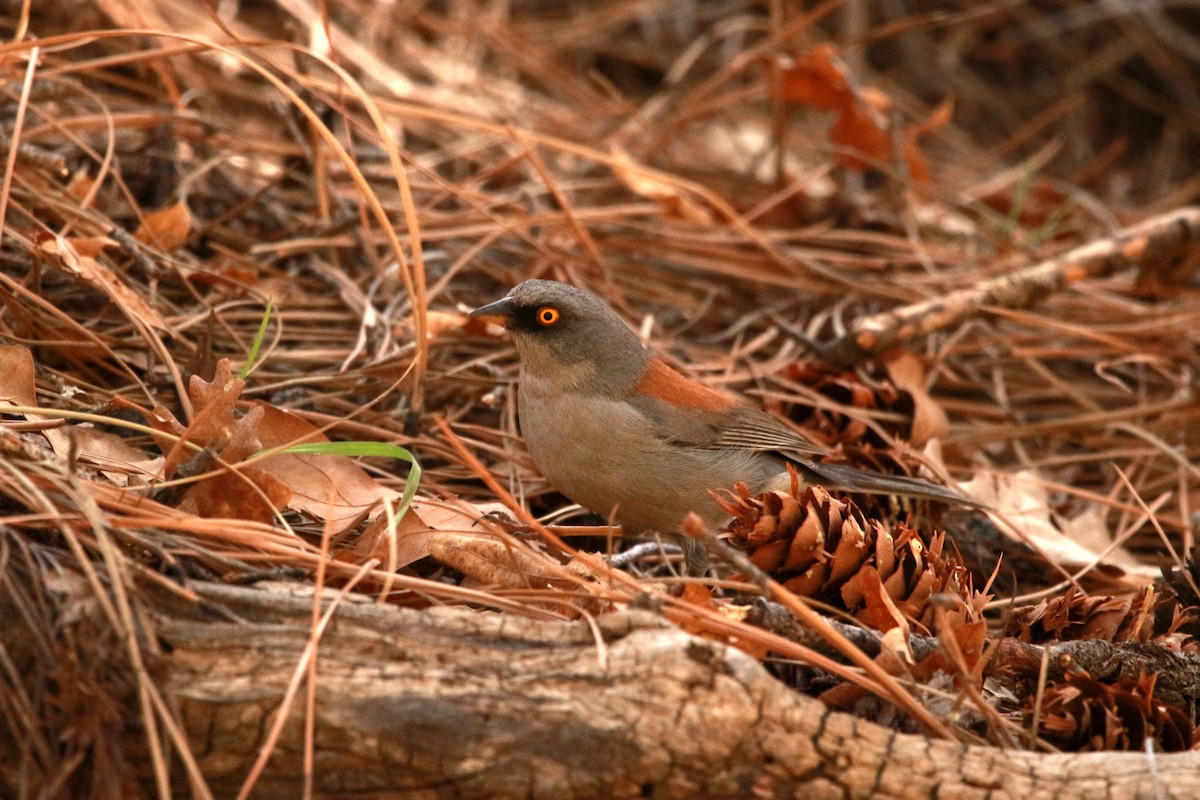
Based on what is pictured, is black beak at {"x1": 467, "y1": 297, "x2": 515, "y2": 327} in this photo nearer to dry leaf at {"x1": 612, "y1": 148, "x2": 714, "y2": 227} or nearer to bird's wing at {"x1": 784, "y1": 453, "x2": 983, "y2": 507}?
bird's wing at {"x1": 784, "y1": 453, "x2": 983, "y2": 507}

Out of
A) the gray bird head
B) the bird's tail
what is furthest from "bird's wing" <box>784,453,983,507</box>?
the gray bird head

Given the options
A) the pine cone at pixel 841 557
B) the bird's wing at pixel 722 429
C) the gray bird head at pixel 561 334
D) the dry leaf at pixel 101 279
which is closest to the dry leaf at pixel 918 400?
the bird's wing at pixel 722 429

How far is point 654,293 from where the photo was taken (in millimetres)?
5605

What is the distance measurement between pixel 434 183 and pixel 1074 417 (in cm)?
307

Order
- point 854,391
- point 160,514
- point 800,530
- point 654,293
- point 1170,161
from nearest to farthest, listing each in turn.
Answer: point 160,514 → point 800,530 → point 854,391 → point 654,293 → point 1170,161

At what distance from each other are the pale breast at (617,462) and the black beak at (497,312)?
0.74 feet

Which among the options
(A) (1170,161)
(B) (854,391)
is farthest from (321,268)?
(A) (1170,161)

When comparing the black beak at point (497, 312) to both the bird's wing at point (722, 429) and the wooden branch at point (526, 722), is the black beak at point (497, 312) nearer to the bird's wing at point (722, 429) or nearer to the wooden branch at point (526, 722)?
the bird's wing at point (722, 429)

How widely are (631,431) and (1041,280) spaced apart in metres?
2.31

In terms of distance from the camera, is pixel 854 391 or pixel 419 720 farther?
pixel 854 391

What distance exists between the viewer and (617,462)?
402 cm

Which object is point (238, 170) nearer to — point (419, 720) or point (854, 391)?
point (854, 391)

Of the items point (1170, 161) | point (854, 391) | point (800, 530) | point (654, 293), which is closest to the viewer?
point (800, 530)

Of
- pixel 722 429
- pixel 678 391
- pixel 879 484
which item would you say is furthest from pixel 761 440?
pixel 879 484
